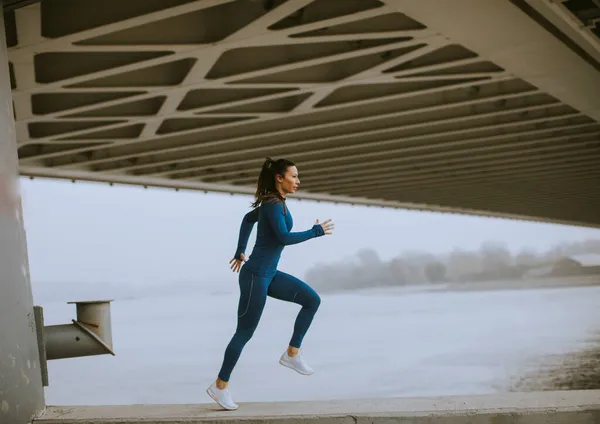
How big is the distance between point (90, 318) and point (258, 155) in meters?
18.8

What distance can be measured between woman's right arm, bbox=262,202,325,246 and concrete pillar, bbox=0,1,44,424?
164 centimetres

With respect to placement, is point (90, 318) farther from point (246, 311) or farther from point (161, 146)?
point (161, 146)

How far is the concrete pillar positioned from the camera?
4832mm

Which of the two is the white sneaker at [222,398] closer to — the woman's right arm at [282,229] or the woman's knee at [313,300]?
the woman's knee at [313,300]

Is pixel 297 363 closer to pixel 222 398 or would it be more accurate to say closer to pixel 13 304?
pixel 222 398

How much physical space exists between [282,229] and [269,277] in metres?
0.35

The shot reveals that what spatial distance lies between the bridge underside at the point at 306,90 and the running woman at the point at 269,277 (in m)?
5.81

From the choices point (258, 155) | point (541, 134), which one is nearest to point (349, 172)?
point (258, 155)

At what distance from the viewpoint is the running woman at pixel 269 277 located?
5.06 metres

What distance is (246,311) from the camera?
512 centimetres

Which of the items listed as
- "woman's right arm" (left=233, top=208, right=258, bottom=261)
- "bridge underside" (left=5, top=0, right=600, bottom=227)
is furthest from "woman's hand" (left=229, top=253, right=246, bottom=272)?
"bridge underside" (left=5, top=0, right=600, bottom=227)

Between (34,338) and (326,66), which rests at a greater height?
(326,66)

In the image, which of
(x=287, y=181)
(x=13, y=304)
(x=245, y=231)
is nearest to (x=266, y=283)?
(x=245, y=231)

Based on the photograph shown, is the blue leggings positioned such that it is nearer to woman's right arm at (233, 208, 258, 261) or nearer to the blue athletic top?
the blue athletic top
